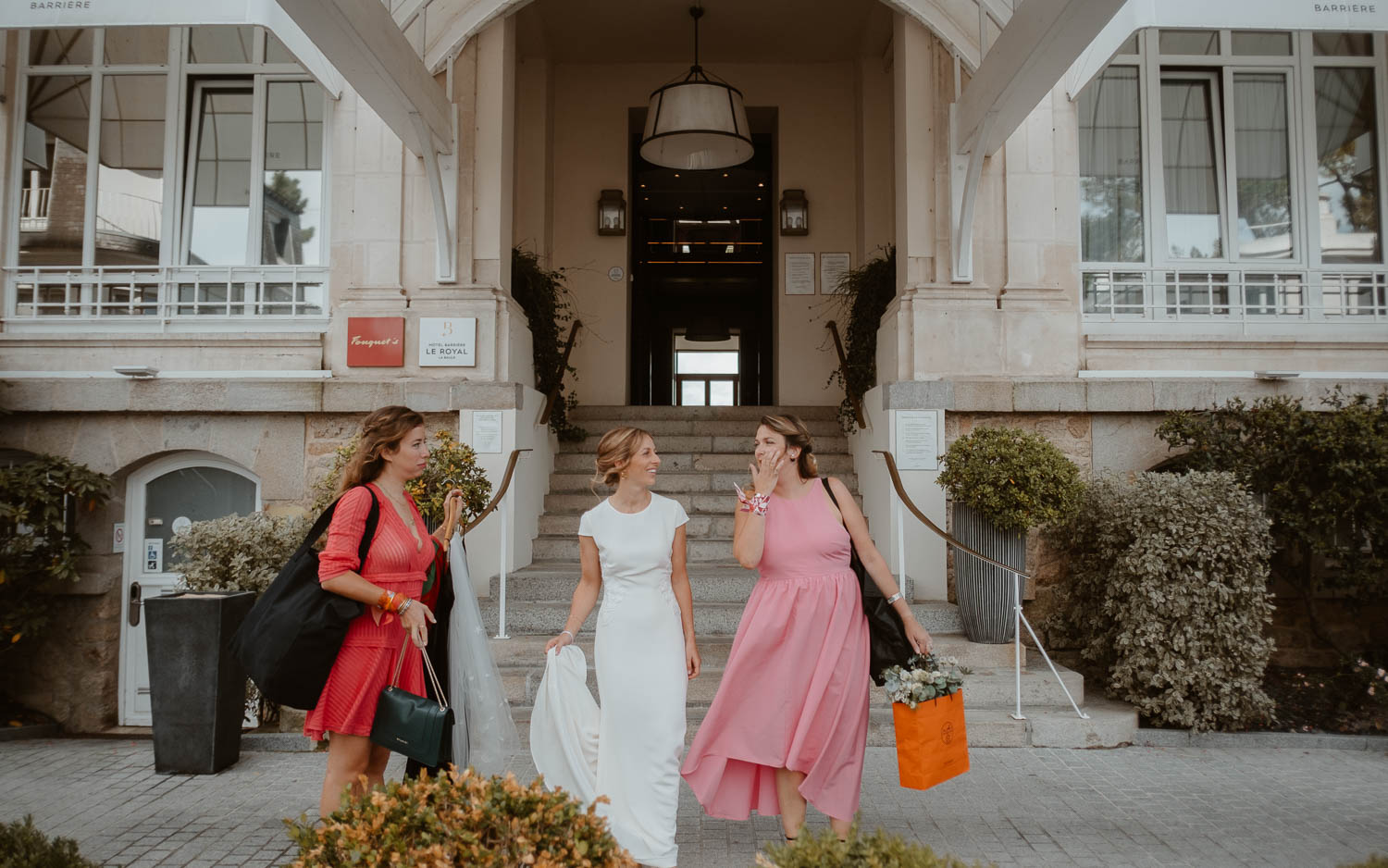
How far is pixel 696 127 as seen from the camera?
7824mm

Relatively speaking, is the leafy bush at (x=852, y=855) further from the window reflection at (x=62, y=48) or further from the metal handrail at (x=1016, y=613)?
the window reflection at (x=62, y=48)

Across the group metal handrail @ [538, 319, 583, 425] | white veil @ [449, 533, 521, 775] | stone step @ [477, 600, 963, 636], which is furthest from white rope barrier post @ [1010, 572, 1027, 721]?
metal handrail @ [538, 319, 583, 425]

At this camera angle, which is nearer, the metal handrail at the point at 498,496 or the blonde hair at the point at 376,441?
the blonde hair at the point at 376,441

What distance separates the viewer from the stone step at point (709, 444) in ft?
28.9

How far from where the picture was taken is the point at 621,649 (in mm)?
3455

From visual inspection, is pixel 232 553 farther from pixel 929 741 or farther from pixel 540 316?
pixel 929 741

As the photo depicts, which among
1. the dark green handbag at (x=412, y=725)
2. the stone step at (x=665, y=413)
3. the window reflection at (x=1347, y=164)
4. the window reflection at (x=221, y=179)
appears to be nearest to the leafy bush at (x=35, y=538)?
the window reflection at (x=221, y=179)

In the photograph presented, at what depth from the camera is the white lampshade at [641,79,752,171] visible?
7.88m

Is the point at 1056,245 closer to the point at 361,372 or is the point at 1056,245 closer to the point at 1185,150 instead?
the point at 1185,150

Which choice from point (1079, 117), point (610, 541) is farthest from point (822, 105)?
point (610, 541)

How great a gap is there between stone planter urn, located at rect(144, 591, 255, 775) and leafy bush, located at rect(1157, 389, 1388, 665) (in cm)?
645

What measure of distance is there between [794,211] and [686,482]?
4.07m

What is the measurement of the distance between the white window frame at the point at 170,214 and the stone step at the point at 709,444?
8.76ft

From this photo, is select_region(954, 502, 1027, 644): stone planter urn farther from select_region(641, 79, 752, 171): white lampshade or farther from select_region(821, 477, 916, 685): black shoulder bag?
select_region(641, 79, 752, 171): white lampshade
